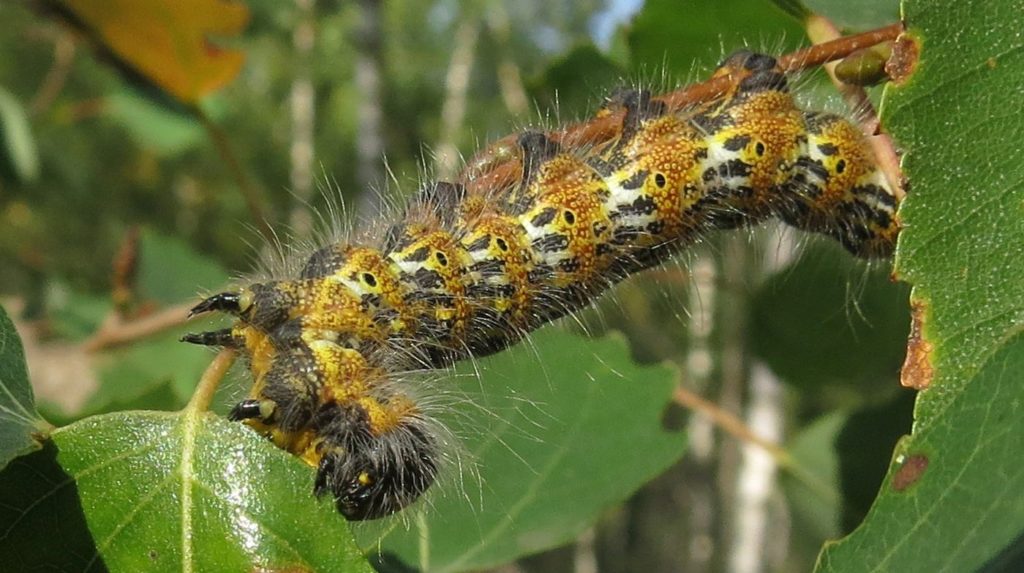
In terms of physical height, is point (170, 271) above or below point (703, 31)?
above

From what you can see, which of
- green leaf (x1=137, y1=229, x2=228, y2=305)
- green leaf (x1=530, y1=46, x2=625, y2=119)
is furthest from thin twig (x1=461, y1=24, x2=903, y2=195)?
green leaf (x1=137, y1=229, x2=228, y2=305)

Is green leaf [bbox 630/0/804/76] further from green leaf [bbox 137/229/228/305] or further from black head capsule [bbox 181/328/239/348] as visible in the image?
green leaf [bbox 137/229/228/305]

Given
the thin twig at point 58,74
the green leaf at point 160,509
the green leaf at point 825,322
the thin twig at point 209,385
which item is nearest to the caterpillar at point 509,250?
the thin twig at point 209,385

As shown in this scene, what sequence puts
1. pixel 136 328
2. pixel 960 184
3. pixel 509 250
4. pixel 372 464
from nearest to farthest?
pixel 960 184 → pixel 372 464 → pixel 509 250 → pixel 136 328

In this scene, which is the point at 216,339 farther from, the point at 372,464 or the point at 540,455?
the point at 540,455

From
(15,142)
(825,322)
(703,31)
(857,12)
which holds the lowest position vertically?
(825,322)

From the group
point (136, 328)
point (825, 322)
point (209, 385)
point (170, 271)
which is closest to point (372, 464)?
point (209, 385)

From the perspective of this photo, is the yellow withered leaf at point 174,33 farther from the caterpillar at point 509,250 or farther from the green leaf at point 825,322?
the green leaf at point 825,322
